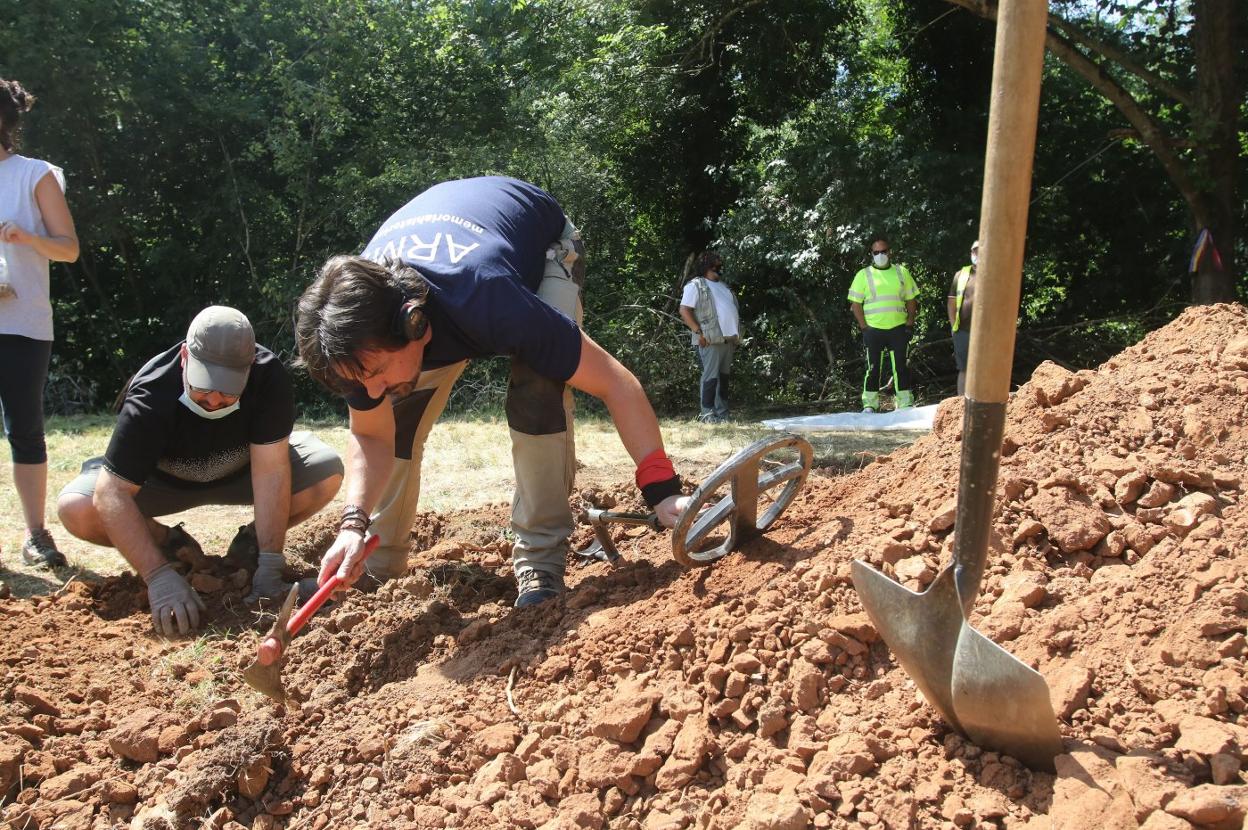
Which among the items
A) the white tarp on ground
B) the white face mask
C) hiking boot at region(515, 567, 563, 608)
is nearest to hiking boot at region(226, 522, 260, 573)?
the white face mask

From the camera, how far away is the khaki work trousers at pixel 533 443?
2967 millimetres

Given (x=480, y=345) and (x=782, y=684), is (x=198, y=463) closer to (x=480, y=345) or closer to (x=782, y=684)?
(x=480, y=345)

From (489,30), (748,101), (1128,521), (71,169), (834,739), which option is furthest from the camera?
(489,30)

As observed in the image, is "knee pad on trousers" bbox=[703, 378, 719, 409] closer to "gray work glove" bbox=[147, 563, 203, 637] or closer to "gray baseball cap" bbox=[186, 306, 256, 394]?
"gray baseball cap" bbox=[186, 306, 256, 394]

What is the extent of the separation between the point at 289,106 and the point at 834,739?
37.2 feet

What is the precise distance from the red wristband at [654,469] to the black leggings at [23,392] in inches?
103

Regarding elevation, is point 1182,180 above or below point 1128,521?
above

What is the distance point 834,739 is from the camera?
76.8 inches

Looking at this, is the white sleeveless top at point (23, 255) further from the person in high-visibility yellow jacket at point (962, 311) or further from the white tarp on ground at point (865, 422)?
the person in high-visibility yellow jacket at point (962, 311)

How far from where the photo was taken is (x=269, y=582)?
11.7ft

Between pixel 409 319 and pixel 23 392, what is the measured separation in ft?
7.69

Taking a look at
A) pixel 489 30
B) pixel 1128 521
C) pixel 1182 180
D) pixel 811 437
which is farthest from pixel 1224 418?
pixel 489 30

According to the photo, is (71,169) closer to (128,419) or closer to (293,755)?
(128,419)

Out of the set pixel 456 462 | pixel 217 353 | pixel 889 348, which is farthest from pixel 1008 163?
pixel 889 348
